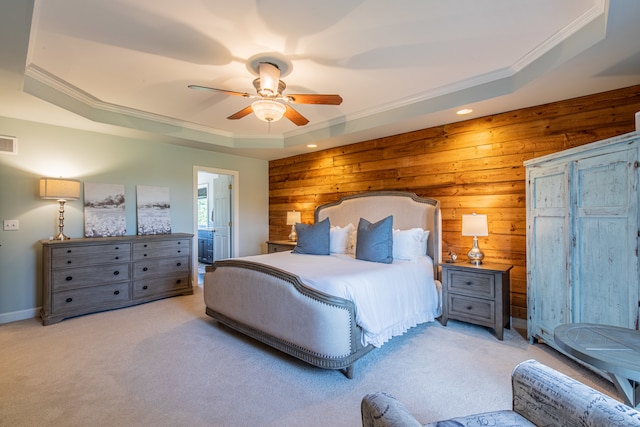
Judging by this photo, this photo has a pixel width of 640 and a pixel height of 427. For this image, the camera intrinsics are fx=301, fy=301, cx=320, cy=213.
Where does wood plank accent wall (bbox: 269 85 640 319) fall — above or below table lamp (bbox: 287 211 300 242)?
above

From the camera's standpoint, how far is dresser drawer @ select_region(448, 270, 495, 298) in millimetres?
3142

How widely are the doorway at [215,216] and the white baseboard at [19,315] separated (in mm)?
2049

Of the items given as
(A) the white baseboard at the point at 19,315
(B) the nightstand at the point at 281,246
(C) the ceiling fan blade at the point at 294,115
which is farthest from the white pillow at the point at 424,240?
(A) the white baseboard at the point at 19,315

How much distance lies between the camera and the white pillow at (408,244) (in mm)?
3596

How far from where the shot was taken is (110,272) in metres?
Answer: 3.95

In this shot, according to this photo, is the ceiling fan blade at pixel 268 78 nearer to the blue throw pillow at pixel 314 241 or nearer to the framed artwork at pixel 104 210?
the blue throw pillow at pixel 314 241

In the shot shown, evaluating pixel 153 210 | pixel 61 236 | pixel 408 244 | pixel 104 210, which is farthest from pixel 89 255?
pixel 408 244

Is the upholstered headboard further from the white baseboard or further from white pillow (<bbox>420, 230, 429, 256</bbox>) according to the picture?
the white baseboard

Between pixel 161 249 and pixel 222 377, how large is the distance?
271cm

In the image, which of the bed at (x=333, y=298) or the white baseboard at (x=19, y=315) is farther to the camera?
the white baseboard at (x=19, y=315)

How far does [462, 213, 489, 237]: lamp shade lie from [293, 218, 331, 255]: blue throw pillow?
1.72 m

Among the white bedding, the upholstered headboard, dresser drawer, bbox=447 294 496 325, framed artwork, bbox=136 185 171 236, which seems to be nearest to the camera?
the white bedding

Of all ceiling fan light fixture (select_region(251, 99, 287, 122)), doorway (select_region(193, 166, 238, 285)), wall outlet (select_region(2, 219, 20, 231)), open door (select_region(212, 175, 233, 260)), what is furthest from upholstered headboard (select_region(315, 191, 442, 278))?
wall outlet (select_region(2, 219, 20, 231))

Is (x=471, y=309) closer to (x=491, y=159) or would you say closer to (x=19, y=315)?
(x=491, y=159)
